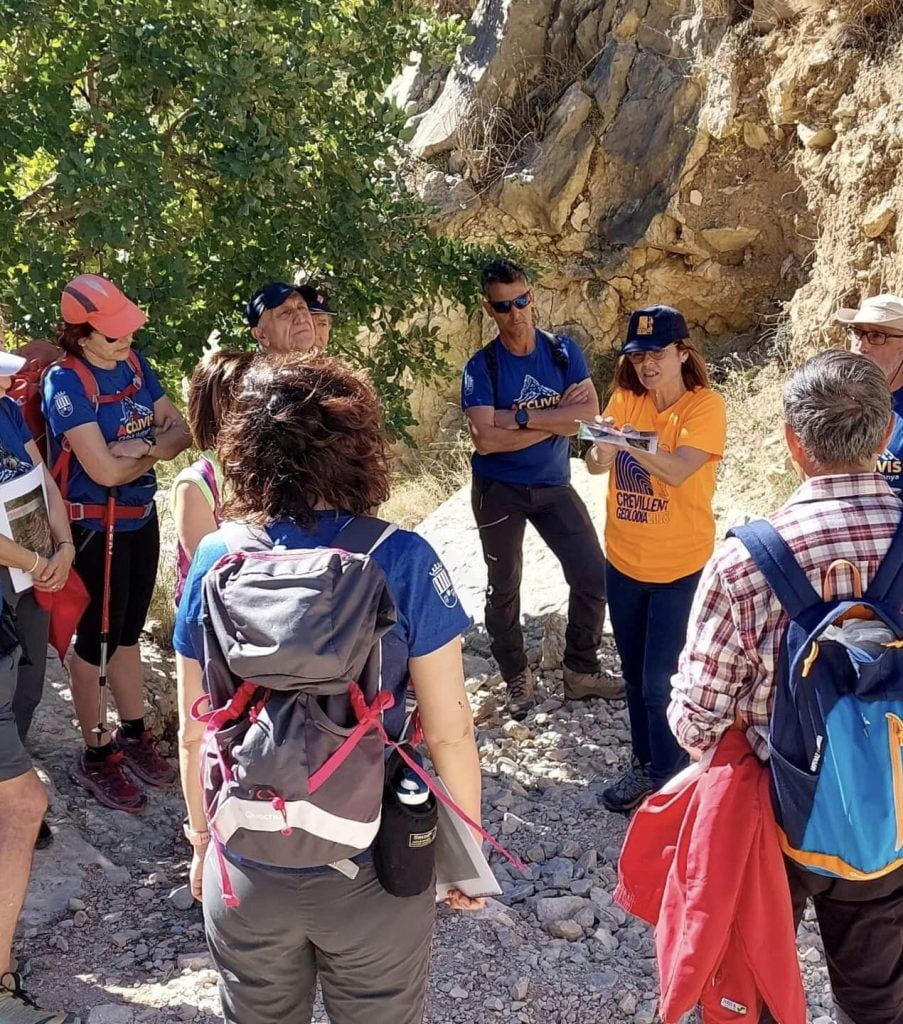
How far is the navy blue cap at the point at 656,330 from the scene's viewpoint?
11.7ft

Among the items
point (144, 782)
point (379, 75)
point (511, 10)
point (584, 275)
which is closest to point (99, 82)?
point (379, 75)

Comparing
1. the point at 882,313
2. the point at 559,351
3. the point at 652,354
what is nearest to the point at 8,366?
the point at 652,354

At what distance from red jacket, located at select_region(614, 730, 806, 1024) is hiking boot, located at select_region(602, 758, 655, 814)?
173 centimetres

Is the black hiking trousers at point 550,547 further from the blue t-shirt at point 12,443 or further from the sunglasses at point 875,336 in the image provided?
the blue t-shirt at point 12,443

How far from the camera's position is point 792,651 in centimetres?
202

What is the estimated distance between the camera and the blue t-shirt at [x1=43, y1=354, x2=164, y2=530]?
11.6 ft

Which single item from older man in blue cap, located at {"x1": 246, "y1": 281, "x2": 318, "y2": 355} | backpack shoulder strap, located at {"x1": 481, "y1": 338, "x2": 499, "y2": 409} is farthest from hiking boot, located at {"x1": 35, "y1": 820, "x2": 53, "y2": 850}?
backpack shoulder strap, located at {"x1": 481, "y1": 338, "x2": 499, "y2": 409}

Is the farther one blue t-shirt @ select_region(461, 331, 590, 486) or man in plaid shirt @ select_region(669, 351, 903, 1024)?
blue t-shirt @ select_region(461, 331, 590, 486)

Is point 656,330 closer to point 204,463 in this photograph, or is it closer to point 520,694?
point 204,463

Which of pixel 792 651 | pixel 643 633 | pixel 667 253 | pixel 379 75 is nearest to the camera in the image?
pixel 792 651

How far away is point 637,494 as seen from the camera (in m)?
3.77

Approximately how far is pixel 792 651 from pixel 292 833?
3.46ft

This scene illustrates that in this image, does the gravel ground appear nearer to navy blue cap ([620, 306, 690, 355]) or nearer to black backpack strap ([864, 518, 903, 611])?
black backpack strap ([864, 518, 903, 611])

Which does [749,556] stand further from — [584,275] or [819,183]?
[584,275]
